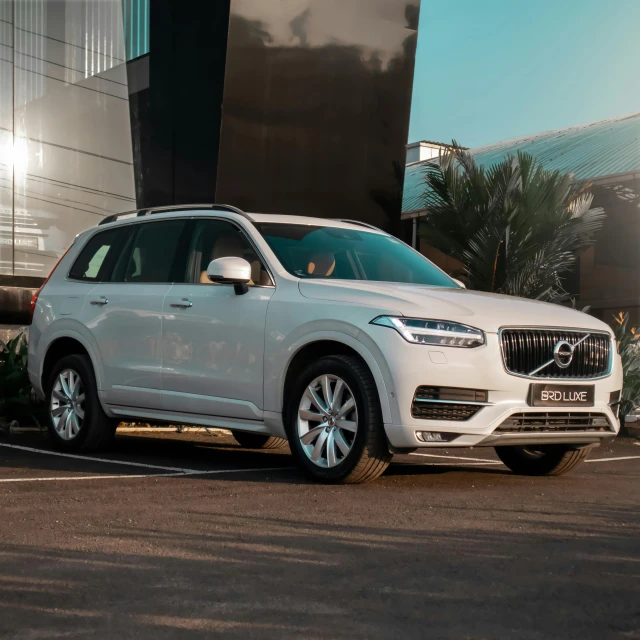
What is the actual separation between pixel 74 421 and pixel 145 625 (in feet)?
17.7

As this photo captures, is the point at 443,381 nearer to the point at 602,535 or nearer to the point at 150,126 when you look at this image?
the point at 602,535

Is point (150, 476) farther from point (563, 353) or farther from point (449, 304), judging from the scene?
point (563, 353)

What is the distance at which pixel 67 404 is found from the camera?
888 cm

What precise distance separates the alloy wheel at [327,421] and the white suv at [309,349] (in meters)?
0.01

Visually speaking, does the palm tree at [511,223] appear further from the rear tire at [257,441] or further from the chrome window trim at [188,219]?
the chrome window trim at [188,219]

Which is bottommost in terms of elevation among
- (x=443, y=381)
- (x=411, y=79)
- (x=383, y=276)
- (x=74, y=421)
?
(x=74, y=421)

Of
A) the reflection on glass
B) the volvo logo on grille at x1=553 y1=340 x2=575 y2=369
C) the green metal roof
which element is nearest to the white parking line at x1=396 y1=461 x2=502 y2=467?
the volvo logo on grille at x1=553 y1=340 x2=575 y2=369

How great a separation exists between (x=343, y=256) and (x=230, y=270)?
3.42ft

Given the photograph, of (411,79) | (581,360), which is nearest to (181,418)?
(581,360)

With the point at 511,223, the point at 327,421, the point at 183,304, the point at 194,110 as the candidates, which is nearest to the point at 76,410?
the point at 183,304

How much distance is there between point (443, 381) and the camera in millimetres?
6574

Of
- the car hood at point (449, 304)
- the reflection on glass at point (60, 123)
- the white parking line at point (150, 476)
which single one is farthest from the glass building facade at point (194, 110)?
the car hood at point (449, 304)

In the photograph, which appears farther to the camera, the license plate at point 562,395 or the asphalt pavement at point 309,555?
the license plate at point 562,395

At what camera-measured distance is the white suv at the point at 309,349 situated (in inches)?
262
